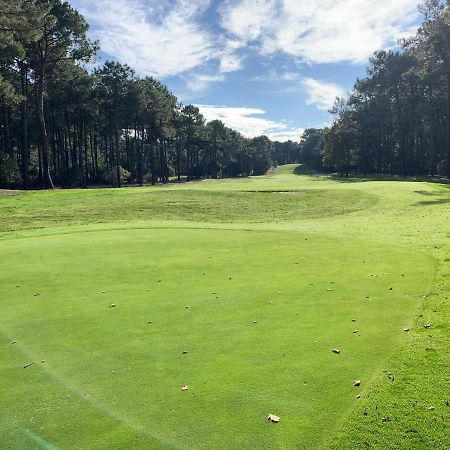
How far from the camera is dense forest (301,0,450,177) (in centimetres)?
7069

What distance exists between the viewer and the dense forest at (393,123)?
70.7m

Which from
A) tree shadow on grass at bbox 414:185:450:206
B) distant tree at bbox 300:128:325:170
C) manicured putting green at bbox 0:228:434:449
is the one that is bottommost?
manicured putting green at bbox 0:228:434:449

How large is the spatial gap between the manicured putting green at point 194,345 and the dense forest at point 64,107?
29114mm

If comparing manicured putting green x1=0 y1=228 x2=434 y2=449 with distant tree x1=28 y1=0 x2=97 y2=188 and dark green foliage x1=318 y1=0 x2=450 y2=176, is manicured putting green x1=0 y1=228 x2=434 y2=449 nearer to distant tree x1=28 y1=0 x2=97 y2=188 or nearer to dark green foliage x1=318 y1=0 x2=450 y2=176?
distant tree x1=28 y1=0 x2=97 y2=188

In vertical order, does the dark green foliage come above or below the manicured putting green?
above

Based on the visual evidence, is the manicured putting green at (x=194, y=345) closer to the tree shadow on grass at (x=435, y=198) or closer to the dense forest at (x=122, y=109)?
the tree shadow on grass at (x=435, y=198)

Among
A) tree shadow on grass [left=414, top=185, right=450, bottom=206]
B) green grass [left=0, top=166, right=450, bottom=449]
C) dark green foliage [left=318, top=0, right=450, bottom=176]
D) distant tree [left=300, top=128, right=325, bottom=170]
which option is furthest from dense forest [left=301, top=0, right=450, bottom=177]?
green grass [left=0, top=166, right=450, bottom=449]

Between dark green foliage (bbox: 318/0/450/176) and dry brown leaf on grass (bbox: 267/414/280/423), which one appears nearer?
dry brown leaf on grass (bbox: 267/414/280/423)

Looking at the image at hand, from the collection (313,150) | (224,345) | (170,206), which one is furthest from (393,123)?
(224,345)

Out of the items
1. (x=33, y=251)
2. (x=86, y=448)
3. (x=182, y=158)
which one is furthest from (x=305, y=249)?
(x=182, y=158)

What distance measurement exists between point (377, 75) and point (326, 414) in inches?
3227

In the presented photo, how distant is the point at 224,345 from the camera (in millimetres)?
6215

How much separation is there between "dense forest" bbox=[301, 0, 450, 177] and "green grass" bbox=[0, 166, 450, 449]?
56988 mm

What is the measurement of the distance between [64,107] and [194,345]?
66222mm
